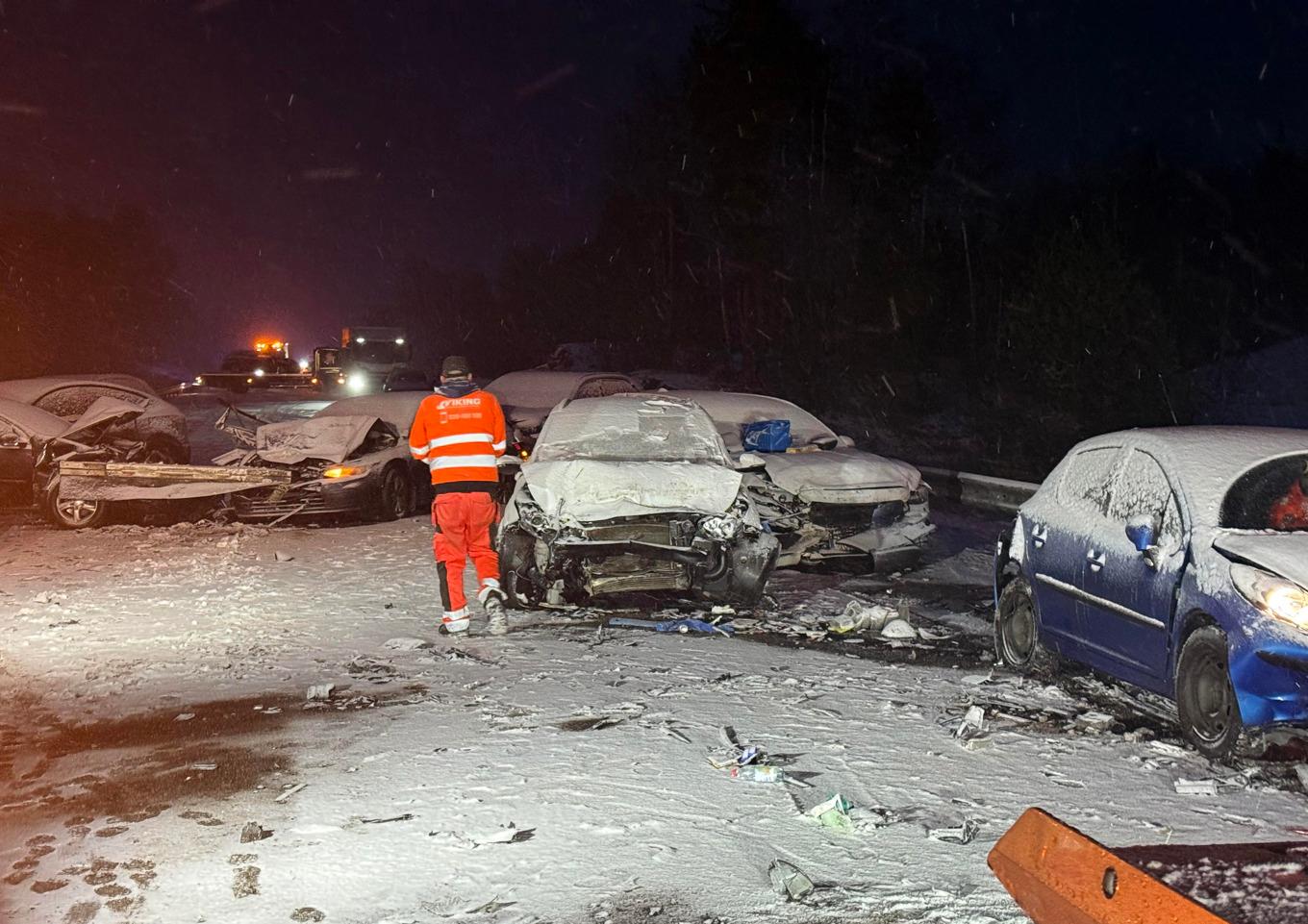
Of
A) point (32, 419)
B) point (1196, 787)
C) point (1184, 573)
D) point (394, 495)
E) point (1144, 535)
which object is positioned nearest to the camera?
point (1196, 787)

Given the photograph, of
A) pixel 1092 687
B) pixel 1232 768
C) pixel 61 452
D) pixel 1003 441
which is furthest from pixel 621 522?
pixel 1003 441

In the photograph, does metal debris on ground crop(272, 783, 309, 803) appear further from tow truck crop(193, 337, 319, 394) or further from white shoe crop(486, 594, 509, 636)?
tow truck crop(193, 337, 319, 394)

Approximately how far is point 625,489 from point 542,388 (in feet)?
33.0

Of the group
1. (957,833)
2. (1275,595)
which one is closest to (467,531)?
(957,833)

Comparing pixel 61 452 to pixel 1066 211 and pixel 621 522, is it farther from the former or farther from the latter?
pixel 1066 211

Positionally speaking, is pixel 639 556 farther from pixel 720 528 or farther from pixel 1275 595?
pixel 1275 595

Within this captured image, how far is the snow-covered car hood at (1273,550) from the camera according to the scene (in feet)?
17.9

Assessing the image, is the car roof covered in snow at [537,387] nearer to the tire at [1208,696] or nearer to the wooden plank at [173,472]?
the wooden plank at [173,472]

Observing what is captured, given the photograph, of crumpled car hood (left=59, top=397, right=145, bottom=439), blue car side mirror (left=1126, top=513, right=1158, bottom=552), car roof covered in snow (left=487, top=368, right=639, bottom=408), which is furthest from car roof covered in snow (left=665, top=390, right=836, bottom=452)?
crumpled car hood (left=59, top=397, right=145, bottom=439)

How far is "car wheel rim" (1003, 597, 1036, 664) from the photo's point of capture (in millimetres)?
7551

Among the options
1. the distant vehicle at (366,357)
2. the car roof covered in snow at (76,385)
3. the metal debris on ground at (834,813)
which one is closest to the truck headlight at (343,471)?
the car roof covered in snow at (76,385)

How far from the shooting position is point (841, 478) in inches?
425

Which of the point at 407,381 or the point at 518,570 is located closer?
the point at 518,570

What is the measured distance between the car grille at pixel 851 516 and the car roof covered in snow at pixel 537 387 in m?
7.73
